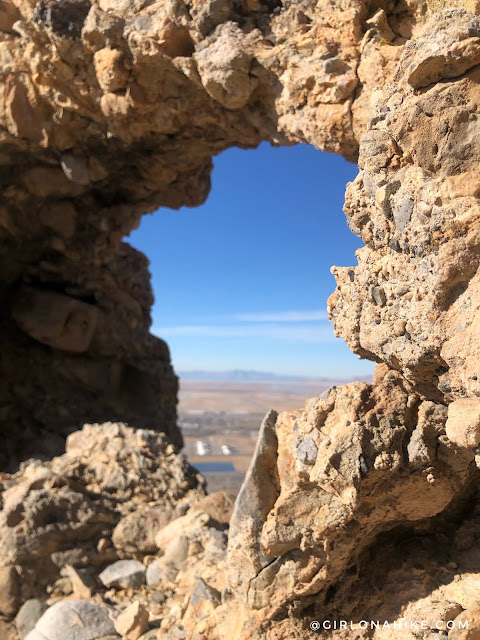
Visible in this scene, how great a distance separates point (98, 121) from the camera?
5.05 metres

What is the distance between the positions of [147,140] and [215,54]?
→ 6.10 ft

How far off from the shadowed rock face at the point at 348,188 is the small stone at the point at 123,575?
265 millimetres

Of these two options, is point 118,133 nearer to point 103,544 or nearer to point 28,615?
point 103,544

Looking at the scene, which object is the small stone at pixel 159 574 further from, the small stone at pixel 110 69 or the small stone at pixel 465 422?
the small stone at pixel 110 69

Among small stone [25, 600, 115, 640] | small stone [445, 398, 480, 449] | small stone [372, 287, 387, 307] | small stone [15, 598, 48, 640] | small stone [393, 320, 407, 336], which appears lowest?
small stone [15, 598, 48, 640]

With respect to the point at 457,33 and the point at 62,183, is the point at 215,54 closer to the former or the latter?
the point at 457,33

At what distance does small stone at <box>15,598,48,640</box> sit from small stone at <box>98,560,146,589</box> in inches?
18.5

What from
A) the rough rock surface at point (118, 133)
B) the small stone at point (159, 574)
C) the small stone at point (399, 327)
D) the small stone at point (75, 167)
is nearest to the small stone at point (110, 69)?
the rough rock surface at point (118, 133)

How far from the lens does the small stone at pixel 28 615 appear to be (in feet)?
11.0

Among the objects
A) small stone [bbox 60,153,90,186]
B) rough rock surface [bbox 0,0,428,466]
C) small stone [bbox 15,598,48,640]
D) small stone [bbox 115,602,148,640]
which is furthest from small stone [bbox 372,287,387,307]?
small stone [bbox 60,153,90,186]

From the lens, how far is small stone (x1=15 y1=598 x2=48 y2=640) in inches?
132

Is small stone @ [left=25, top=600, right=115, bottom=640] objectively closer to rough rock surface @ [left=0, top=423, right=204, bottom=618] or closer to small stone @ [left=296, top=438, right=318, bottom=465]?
rough rock surface @ [left=0, top=423, right=204, bottom=618]

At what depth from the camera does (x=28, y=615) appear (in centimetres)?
341

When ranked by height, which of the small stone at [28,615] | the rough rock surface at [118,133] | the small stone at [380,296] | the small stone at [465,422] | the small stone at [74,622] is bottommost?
the small stone at [28,615]
